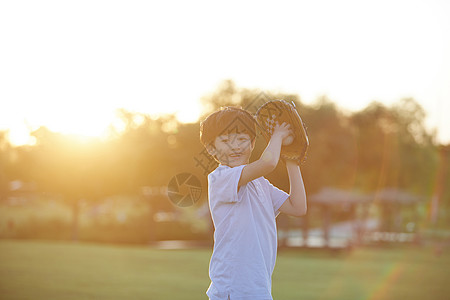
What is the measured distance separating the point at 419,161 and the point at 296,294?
3623cm

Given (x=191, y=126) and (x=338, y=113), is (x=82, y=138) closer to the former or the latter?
(x=191, y=126)

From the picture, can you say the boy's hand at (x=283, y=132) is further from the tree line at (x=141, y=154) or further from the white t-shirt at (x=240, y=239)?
the tree line at (x=141, y=154)

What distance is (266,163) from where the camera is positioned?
282cm

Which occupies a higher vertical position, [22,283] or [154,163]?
[154,163]

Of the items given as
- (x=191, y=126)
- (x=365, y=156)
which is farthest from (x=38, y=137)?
(x=365, y=156)

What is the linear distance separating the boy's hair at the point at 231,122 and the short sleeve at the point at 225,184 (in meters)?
0.21

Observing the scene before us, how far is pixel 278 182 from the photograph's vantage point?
Result: 75.9ft

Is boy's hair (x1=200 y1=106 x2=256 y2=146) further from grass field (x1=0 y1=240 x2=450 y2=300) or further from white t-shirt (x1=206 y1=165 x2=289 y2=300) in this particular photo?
grass field (x1=0 y1=240 x2=450 y2=300)

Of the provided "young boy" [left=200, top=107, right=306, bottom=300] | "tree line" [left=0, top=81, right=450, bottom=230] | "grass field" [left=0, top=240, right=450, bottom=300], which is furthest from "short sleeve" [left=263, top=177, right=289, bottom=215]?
"tree line" [left=0, top=81, right=450, bottom=230]

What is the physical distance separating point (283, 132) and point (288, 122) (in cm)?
13

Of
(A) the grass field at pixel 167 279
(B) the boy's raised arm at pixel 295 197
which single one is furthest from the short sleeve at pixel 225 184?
(A) the grass field at pixel 167 279

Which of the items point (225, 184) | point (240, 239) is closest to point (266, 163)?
point (225, 184)

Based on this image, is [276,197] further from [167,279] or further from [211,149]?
[167,279]

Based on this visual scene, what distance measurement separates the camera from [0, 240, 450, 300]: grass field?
35.7 feet
